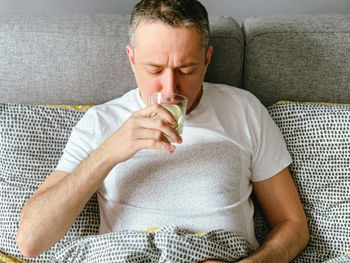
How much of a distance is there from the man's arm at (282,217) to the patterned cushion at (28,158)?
639mm

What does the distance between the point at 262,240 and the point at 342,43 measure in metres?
0.86

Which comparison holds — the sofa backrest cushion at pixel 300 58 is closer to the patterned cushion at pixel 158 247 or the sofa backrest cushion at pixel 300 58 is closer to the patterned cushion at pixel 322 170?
the patterned cushion at pixel 322 170

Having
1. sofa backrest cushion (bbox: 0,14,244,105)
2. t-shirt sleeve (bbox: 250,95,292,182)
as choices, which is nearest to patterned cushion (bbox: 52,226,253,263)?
t-shirt sleeve (bbox: 250,95,292,182)

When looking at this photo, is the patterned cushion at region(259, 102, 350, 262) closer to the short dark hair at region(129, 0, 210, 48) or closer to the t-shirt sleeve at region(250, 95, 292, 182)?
the t-shirt sleeve at region(250, 95, 292, 182)

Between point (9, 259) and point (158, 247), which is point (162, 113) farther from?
point (9, 259)

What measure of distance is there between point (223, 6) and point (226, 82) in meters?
0.52

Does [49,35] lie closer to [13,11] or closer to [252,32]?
[13,11]

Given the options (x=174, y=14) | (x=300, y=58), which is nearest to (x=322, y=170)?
(x=300, y=58)

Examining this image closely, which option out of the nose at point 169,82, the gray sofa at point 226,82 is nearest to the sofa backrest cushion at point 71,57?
the gray sofa at point 226,82

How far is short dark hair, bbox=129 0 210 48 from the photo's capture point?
1314mm

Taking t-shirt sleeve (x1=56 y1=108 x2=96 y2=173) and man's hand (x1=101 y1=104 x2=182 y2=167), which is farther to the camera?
t-shirt sleeve (x1=56 y1=108 x2=96 y2=173)

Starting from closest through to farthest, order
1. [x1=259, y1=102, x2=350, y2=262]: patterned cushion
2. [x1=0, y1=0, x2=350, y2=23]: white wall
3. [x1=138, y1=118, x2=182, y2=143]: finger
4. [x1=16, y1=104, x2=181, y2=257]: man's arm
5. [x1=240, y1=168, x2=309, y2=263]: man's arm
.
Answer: [x1=138, y1=118, x2=182, y2=143]: finger < [x1=16, y1=104, x2=181, y2=257]: man's arm < [x1=240, y1=168, x2=309, y2=263]: man's arm < [x1=259, y1=102, x2=350, y2=262]: patterned cushion < [x1=0, y1=0, x2=350, y2=23]: white wall

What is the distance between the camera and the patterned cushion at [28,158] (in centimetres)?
148

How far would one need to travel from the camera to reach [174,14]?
4.32ft
